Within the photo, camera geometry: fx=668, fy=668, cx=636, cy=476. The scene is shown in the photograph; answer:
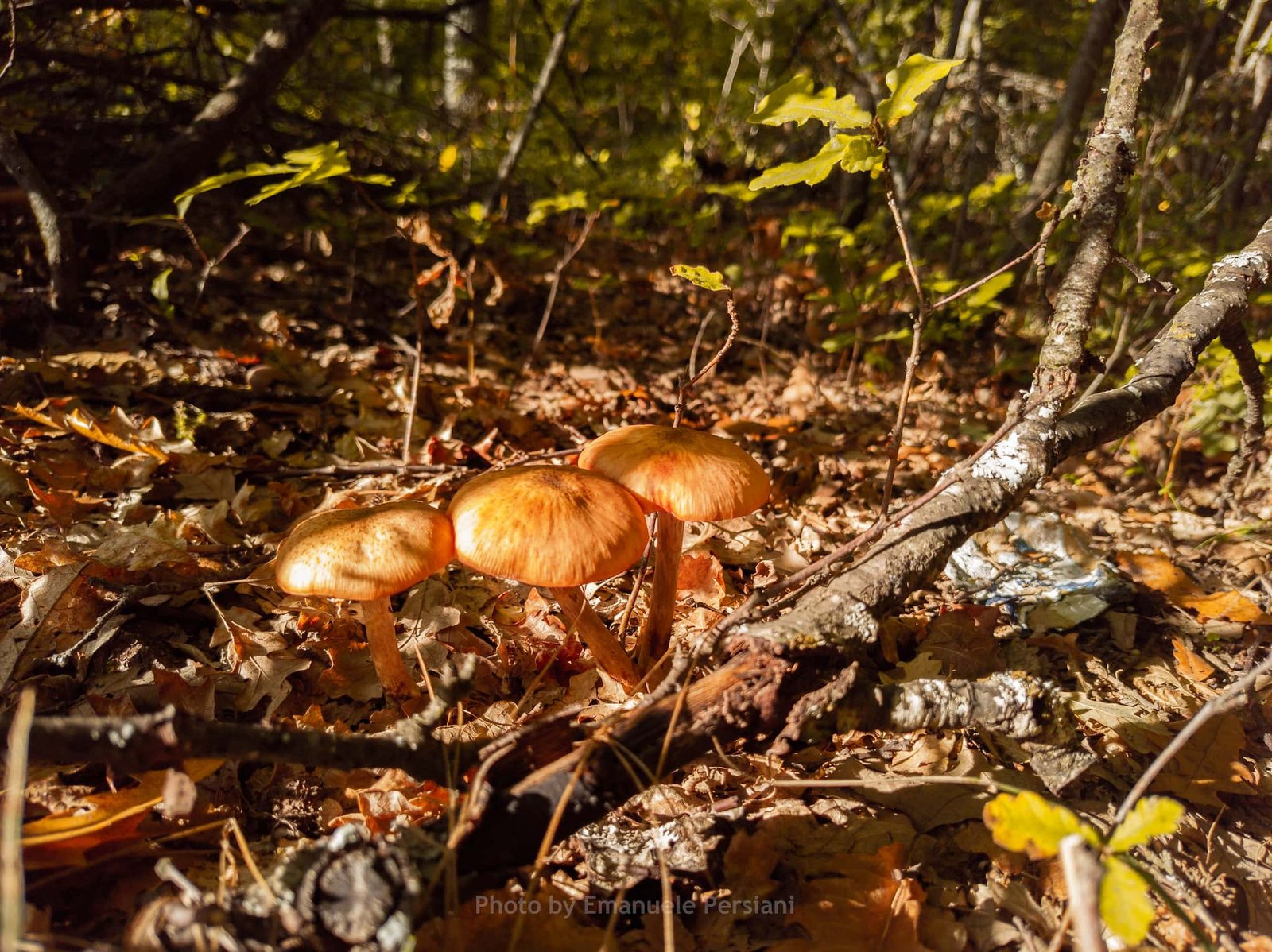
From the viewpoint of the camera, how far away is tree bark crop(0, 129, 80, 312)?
11.8 ft

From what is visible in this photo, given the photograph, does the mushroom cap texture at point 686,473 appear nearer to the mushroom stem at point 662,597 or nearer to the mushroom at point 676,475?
the mushroom at point 676,475

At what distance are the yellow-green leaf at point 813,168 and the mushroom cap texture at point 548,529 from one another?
1168mm

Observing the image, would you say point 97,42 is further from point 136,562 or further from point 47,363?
point 136,562

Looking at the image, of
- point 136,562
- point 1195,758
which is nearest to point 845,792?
point 1195,758

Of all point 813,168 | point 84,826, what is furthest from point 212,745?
point 813,168

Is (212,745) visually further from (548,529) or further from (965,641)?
(965,641)

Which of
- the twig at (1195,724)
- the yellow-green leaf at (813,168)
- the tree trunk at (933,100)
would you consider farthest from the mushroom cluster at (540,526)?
the tree trunk at (933,100)

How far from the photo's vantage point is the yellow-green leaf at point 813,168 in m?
2.14

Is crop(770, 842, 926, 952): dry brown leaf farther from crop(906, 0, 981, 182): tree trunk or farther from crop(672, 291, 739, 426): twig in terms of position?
crop(906, 0, 981, 182): tree trunk

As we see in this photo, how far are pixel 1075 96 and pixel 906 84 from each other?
4.71 metres

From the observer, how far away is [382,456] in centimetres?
373

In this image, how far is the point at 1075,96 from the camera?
213 inches

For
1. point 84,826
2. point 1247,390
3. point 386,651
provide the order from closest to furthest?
point 84,826 < point 386,651 < point 1247,390

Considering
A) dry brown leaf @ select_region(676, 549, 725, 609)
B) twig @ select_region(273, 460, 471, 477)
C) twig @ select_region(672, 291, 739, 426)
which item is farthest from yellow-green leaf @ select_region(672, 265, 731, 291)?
twig @ select_region(273, 460, 471, 477)
